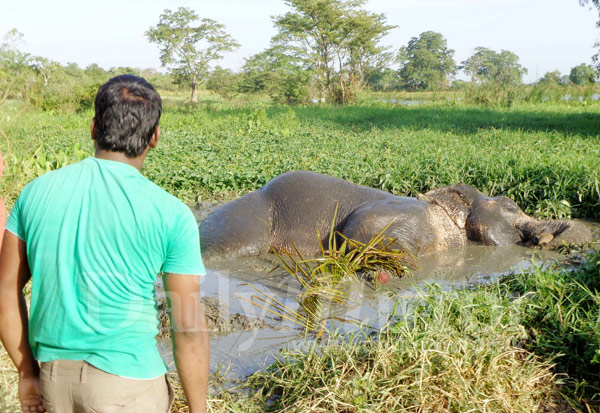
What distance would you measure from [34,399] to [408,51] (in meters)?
73.2

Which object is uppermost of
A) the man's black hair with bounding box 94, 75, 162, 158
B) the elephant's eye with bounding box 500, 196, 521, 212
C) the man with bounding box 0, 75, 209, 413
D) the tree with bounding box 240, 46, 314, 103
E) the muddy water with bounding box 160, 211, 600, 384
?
the tree with bounding box 240, 46, 314, 103

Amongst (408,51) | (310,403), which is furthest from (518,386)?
(408,51)

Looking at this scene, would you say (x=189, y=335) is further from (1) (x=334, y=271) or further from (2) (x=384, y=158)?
(2) (x=384, y=158)

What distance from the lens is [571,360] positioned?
300 centimetres

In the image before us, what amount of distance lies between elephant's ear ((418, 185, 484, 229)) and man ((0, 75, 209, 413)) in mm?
4037

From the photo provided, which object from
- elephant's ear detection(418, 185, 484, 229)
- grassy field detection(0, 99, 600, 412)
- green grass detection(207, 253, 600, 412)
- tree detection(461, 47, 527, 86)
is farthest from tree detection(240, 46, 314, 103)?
tree detection(461, 47, 527, 86)

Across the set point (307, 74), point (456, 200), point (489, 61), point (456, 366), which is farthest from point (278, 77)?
point (489, 61)

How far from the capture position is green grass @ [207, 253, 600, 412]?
256 centimetres

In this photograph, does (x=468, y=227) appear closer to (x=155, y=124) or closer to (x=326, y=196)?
(x=326, y=196)

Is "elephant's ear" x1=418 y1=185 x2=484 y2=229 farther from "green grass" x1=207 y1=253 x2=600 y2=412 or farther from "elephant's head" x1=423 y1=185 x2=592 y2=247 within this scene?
"green grass" x1=207 y1=253 x2=600 y2=412

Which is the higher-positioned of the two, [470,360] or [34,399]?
[34,399]

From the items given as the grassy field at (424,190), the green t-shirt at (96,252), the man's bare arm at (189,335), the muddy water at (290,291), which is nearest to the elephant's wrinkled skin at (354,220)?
the muddy water at (290,291)

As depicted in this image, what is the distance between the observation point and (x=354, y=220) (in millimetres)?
4879

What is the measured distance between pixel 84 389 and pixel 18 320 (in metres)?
0.31
